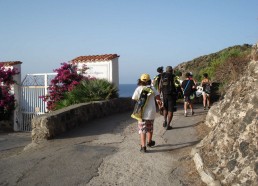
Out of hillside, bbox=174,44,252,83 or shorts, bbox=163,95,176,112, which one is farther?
hillside, bbox=174,44,252,83

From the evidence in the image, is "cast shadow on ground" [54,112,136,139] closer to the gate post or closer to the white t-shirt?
the white t-shirt

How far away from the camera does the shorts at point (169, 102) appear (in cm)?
947

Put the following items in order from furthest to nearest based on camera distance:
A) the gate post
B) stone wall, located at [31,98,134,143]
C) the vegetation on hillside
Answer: the gate post
the vegetation on hillside
stone wall, located at [31,98,134,143]

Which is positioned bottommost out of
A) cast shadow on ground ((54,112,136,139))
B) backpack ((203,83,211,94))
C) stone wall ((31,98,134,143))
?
cast shadow on ground ((54,112,136,139))

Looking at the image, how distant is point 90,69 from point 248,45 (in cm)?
1017

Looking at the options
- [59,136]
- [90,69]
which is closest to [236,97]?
[59,136]

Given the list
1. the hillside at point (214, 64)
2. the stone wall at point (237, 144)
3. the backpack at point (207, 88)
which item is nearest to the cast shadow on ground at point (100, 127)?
the backpack at point (207, 88)

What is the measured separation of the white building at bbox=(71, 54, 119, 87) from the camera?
50.9ft

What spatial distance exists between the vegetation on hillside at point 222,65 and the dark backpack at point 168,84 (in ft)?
7.12

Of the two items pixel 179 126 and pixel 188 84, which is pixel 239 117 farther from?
pixel 188 84

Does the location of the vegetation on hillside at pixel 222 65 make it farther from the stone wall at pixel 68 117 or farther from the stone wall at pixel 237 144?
the stone wall at pixel 68 117

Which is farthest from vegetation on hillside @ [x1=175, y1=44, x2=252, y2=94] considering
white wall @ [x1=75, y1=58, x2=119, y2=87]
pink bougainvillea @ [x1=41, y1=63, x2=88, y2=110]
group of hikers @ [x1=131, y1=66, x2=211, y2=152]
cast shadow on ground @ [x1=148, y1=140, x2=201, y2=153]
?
pink bougainvillea @ [x1=41, y1=63, x2=88, y2=110]

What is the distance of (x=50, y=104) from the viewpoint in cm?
1565

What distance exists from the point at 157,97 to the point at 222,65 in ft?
26.8
